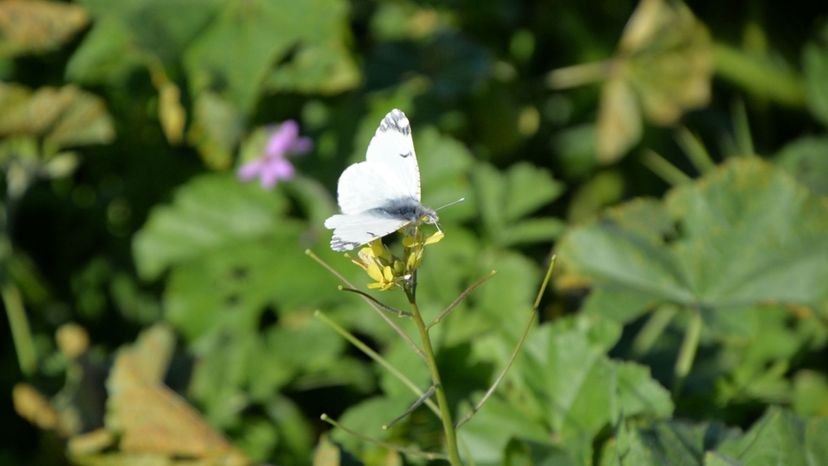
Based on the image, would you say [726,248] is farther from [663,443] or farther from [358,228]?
[358,228]

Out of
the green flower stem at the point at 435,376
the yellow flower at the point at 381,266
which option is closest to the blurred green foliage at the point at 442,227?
the green flower stem at the point at 435,376

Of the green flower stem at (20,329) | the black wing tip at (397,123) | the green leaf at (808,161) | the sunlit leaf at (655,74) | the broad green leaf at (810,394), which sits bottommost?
the broad green leaf at (810,394)

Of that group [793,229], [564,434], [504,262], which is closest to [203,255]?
[504,262]

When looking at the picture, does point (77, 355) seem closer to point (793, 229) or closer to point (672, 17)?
point (793, 229)

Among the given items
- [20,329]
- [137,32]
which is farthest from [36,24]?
[20,329]

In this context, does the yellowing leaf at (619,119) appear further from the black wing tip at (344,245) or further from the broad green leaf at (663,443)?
the black wing tip at (344,245)

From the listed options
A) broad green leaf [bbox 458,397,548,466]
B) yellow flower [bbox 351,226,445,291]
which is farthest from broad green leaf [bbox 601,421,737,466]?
yellow flower [bbox 351,226,445,291]

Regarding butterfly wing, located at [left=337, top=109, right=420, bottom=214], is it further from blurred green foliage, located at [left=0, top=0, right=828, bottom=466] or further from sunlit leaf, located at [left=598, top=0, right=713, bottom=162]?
sunlit leaf, located at [left=598, top=0, right=713, bottom=162]
